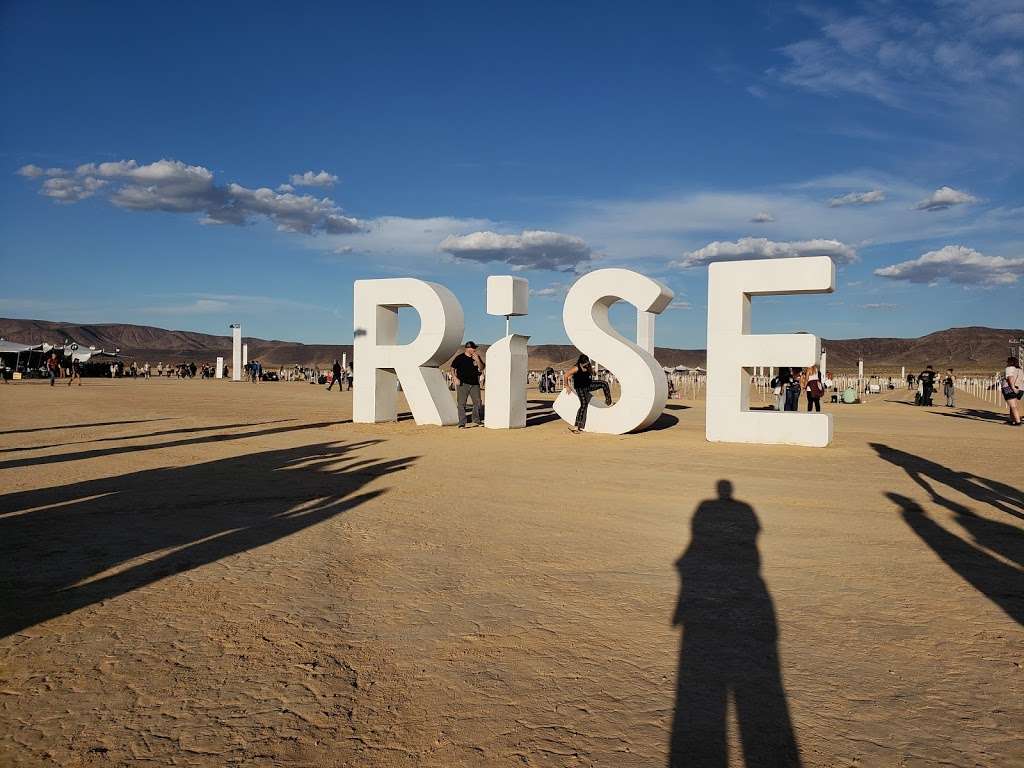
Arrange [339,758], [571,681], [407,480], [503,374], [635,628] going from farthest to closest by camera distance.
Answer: [503,374], [407,480], [635,628], [571,681], [339,758]

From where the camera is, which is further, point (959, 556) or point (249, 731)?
point (959, 556)

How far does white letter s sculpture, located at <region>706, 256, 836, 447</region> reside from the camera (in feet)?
42.2

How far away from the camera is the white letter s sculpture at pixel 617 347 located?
46.7 feet

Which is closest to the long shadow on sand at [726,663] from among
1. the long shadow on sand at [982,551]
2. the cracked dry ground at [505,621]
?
the cracked dry ground at [505,621]

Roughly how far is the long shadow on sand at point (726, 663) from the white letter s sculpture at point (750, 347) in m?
7.82

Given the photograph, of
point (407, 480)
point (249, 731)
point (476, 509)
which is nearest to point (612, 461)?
point (407, 480)

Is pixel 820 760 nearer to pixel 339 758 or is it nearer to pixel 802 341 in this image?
pixel 339 758

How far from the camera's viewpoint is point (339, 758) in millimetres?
2688

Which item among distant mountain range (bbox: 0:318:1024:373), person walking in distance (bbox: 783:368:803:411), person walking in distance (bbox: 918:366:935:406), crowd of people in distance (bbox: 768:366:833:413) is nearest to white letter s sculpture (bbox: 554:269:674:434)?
crowd of people in distance (bbox: 768:366:833:413)

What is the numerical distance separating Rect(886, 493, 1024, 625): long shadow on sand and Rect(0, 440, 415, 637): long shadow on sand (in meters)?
5.26

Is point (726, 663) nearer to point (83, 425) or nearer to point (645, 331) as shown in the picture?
point (83, 425)

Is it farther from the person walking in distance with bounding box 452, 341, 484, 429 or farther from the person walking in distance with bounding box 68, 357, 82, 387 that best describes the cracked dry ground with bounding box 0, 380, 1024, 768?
the person walking in distance with bounding box 68, 357, 82, 387

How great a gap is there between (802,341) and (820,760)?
36.0 ft

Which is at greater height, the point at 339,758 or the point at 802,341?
the point at 802,341
